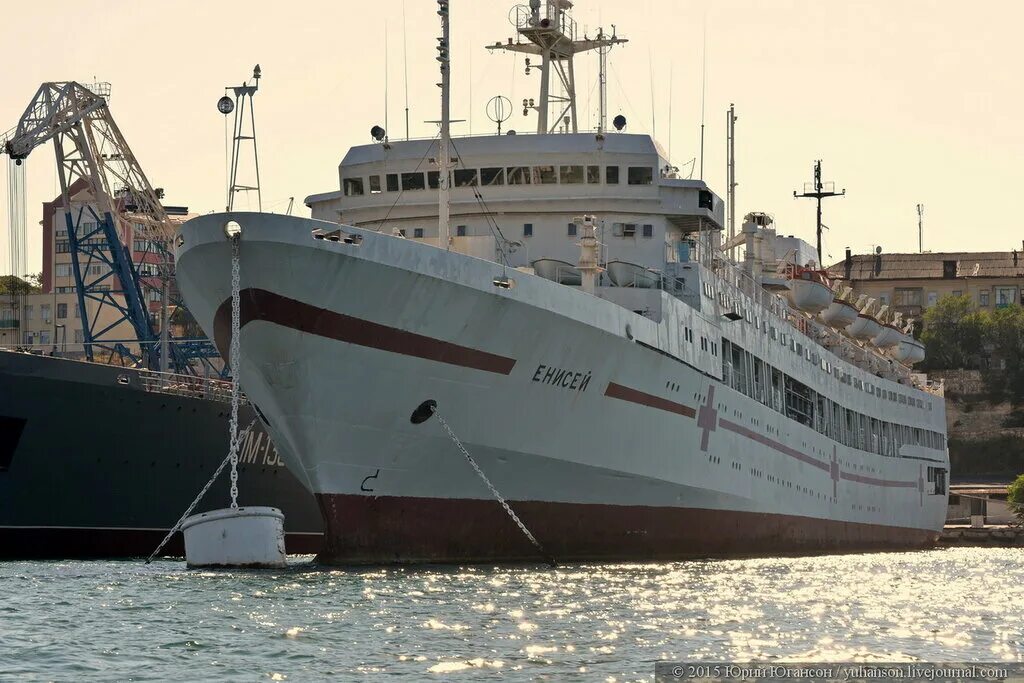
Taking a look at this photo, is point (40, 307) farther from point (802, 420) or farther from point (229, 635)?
point (229, 635)

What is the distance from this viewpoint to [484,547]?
2705 centimetres

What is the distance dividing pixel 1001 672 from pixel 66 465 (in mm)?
21841

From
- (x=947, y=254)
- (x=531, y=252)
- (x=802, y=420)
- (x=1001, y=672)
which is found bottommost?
(x=1001, y=672)

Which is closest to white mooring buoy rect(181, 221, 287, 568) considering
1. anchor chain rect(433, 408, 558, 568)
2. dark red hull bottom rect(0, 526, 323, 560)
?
anchor chain rect(433, 408, 558, 568)

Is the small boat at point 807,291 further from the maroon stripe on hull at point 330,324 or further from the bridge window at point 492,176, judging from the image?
the maroon stripe on hull at point 330,324

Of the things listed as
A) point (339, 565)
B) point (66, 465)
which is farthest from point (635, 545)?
point (66, 465)

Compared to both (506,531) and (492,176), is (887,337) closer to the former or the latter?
(492,176)

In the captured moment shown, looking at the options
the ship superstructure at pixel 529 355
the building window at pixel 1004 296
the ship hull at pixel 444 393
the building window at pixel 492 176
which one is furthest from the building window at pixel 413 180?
the building window at pixel 1004 296

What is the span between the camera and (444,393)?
84.2ft

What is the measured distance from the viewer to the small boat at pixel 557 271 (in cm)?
3097

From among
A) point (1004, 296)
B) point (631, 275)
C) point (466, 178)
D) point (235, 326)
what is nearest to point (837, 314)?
point (631, 275)

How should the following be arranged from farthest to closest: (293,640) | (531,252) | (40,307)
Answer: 1. (40,307)
2. (531,252)
3. (293,640)

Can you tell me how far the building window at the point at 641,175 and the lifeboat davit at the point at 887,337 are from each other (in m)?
22.2

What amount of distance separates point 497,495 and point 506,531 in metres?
→ 0.84
